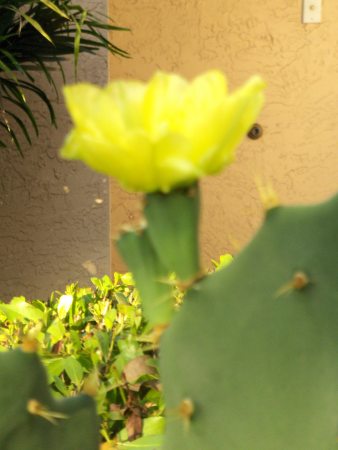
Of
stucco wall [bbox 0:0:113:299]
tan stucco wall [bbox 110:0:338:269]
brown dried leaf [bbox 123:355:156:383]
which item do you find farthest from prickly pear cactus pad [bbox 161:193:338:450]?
tan stucco wall [bbox 110:0:338:269]

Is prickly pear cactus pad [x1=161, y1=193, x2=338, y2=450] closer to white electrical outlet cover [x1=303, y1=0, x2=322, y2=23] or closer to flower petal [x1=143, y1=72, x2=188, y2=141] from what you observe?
flower petal [x1=143, y1=72, x2=188, y2=141]

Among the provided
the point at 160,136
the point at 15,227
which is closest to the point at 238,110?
the point at 160,136

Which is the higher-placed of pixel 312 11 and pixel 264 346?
pixel 312 11

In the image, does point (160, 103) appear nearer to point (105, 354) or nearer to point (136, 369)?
point (136, 369)

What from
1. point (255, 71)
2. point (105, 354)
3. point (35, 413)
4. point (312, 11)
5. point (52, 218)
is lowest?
point (35, 413)

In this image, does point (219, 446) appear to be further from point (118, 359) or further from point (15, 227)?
point (15, 227)

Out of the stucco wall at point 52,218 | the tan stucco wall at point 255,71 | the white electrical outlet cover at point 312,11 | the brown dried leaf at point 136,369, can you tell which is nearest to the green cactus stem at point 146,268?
the brown dried leaf at point 136,369

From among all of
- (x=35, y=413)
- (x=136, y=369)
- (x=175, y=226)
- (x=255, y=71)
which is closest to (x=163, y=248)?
(x=175, y=226)

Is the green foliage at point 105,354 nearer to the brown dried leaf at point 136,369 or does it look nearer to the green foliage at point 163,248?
the brown dried leaf at point 136,369
